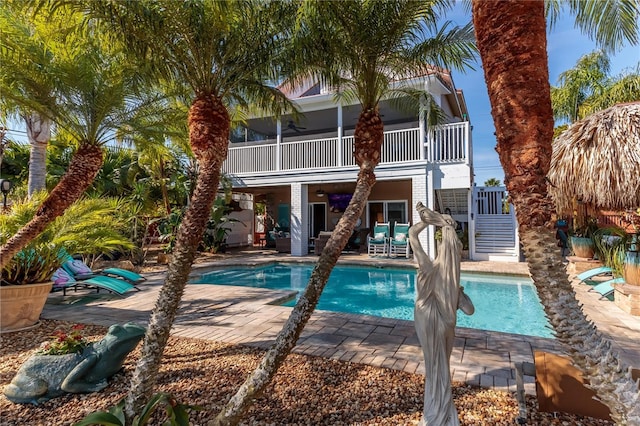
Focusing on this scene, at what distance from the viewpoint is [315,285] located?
3135 millimetres

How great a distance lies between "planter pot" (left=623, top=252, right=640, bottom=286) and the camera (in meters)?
5.77

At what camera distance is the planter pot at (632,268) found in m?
5.77

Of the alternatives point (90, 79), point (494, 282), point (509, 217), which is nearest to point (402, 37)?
point (90, 79)

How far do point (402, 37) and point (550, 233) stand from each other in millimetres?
3532

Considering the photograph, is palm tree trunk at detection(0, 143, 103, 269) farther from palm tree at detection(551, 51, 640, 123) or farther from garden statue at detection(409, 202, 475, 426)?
palm tree at detection(551, 51, 640, 123)

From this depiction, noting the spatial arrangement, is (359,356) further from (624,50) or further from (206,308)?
(624,50)

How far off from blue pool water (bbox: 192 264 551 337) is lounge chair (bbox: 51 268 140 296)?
337 centimetres

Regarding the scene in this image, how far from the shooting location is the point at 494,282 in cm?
1008

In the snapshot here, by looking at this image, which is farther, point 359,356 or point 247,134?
point 247,134

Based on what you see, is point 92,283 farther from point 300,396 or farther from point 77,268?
point 300,396

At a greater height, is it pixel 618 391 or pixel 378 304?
pixel 618 391

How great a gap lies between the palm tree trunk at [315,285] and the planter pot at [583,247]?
9378 millimetres

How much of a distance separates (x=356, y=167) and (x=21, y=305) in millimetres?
11412

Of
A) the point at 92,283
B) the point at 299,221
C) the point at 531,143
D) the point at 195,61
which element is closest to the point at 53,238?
the point at 92,283
